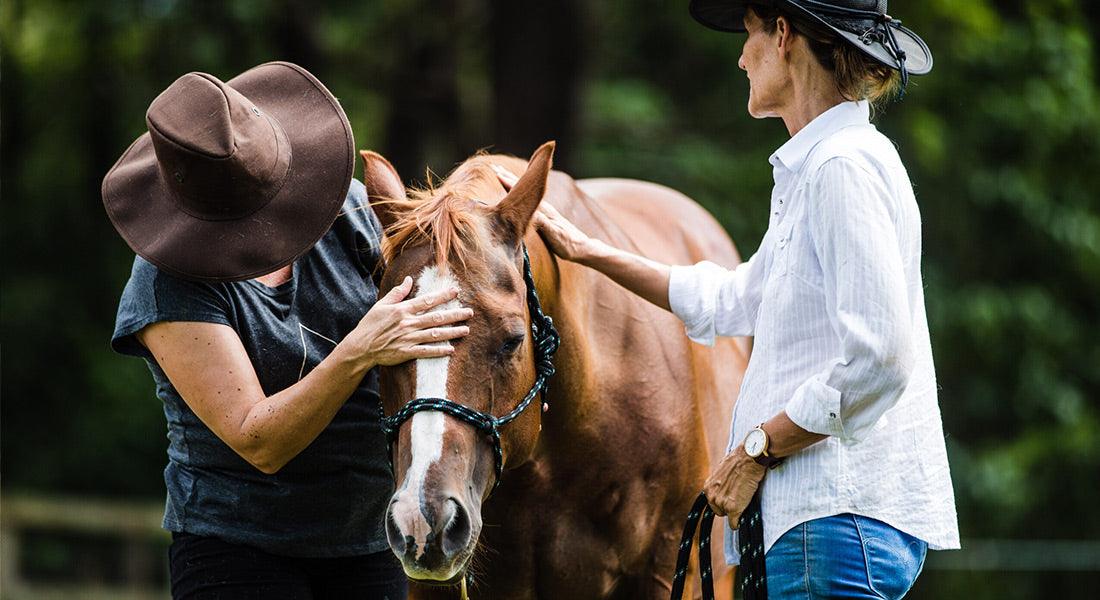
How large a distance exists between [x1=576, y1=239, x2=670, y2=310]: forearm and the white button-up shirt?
56 centimetres

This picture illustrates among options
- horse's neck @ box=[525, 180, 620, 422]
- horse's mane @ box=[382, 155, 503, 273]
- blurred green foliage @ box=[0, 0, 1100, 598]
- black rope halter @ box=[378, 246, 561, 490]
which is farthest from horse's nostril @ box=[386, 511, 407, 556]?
blurred green foliage @ box=[0, 0, 1100, 598]

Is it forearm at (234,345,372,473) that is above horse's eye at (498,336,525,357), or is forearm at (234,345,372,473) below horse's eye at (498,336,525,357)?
below

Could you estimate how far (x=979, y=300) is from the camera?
387 inches

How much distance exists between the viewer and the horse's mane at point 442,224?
2691 millimetres

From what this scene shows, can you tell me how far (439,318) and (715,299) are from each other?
31.9 inches

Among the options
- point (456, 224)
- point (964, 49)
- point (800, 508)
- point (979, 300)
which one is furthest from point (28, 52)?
point (800, 508)

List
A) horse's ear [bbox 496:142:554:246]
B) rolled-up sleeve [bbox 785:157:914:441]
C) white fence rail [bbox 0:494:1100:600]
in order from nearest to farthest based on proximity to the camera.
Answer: rolled-up sleeve [bbox 785:157:914:441] < horse's ear [bbox 496:142:554:246] < white fence rail [bbox 0:494:1100:600]

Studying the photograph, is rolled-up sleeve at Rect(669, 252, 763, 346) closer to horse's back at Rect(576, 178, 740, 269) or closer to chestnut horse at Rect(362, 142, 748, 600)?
chestnut horse at Rect(362, 142, 748, 600)

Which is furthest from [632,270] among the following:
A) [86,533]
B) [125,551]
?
[86,533]

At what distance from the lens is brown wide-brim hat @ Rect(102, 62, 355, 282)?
8.95 feet

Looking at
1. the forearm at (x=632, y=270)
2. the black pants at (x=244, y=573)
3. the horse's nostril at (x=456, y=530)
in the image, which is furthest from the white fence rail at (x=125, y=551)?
the horse's nostril at (x=456, y=530)

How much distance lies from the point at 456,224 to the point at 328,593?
1.06 m

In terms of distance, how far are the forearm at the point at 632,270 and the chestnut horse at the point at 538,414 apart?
95 mm

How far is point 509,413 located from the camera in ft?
9.02
